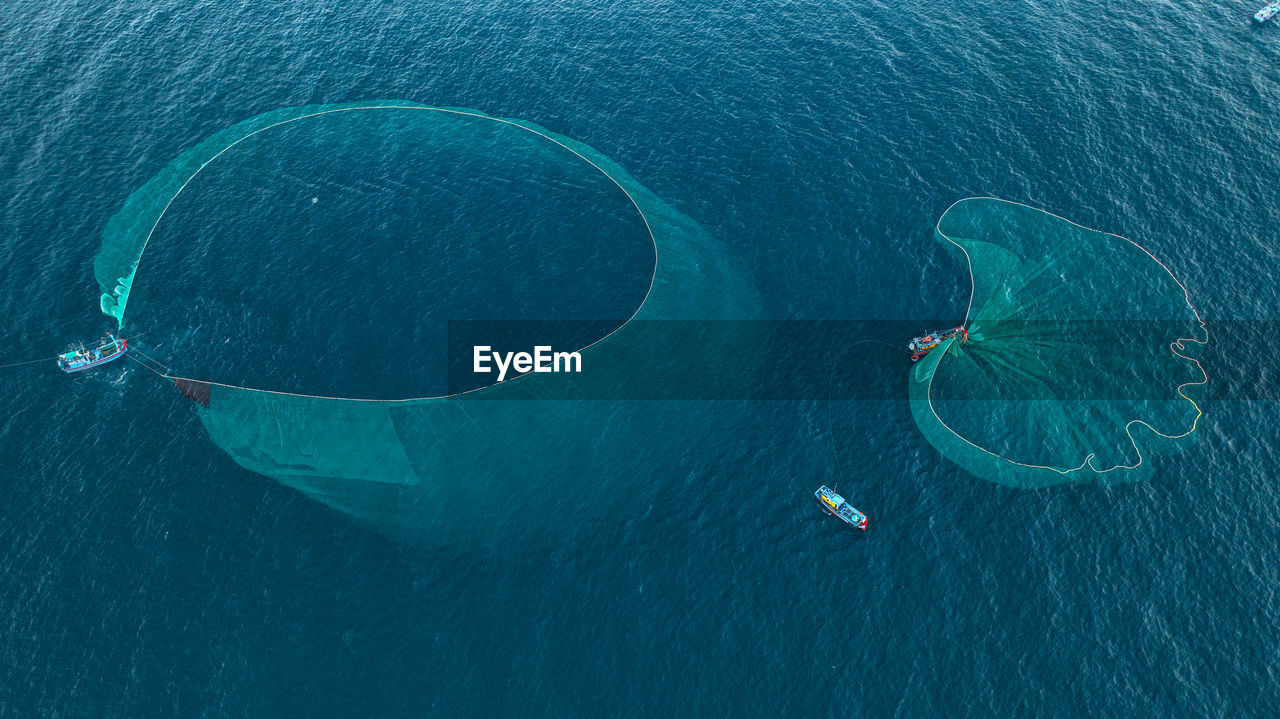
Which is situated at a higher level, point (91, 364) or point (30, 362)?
point (91, 364)

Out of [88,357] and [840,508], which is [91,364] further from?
[840,508]

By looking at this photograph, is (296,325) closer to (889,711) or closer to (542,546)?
(542,546)

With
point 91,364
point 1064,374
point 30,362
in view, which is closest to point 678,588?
point 1064,374

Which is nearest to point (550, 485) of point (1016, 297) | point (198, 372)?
point (198, 372)

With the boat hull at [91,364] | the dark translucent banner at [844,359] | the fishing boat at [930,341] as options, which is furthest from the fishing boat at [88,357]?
the fishing boat at [930,341]

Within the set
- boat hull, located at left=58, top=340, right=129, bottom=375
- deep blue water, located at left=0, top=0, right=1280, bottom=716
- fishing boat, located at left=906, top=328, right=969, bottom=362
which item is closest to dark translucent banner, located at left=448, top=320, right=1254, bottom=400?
fishing boat, located at left=906, top=328, right=969, bottom=362
